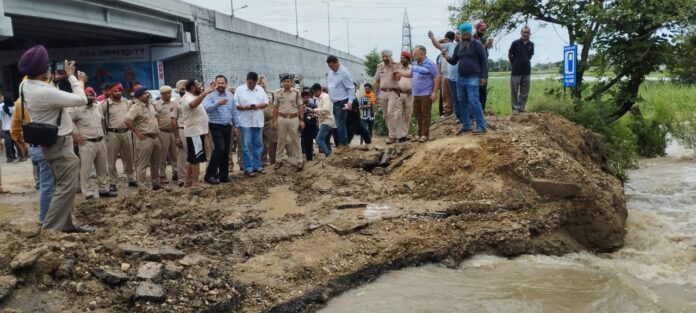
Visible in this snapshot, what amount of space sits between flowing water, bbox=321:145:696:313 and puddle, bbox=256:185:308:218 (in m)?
1.95

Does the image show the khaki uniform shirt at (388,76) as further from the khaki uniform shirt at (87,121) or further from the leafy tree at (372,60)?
the leafy tree at (372,60)

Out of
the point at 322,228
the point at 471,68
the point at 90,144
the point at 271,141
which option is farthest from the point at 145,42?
the point at 322,228

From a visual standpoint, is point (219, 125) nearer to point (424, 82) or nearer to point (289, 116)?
point (289, 116)

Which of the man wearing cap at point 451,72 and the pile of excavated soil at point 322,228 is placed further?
the man wearing cap at point 451,72

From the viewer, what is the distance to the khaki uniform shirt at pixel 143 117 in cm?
855

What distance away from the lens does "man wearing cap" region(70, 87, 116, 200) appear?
7.84 metres

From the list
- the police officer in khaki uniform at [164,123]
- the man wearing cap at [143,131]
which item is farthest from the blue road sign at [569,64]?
the man wearing cap at [143,131]

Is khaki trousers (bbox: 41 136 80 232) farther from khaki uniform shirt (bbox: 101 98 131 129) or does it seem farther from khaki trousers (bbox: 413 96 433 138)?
khaki trousers (bbox: 413 96 433 138)

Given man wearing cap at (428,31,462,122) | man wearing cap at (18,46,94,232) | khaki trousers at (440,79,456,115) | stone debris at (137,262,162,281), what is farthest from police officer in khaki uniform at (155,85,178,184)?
khaki trousers at (440,79,456,115)

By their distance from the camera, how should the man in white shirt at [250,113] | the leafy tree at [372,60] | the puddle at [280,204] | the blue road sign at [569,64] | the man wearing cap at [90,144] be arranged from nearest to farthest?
the puddle at [280,204] → the man wearing cap at [90,144] → the man in white shirt at [250,113] → the blue road sign at [569,64] → the leafy tree at [372,60]

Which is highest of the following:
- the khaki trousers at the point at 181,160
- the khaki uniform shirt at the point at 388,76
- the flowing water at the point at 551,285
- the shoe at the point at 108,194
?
the khaki uniform shirt at the point at 388,76

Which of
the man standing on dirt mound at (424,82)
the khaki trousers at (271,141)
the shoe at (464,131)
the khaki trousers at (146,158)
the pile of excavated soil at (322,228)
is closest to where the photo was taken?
the pile of excavated soil at (322,228)

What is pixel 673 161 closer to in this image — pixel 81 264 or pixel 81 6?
pixel 81 264

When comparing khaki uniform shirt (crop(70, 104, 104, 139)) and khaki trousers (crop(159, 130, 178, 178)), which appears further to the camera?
khaki trousers (crop(159, 130, 178, 178))
